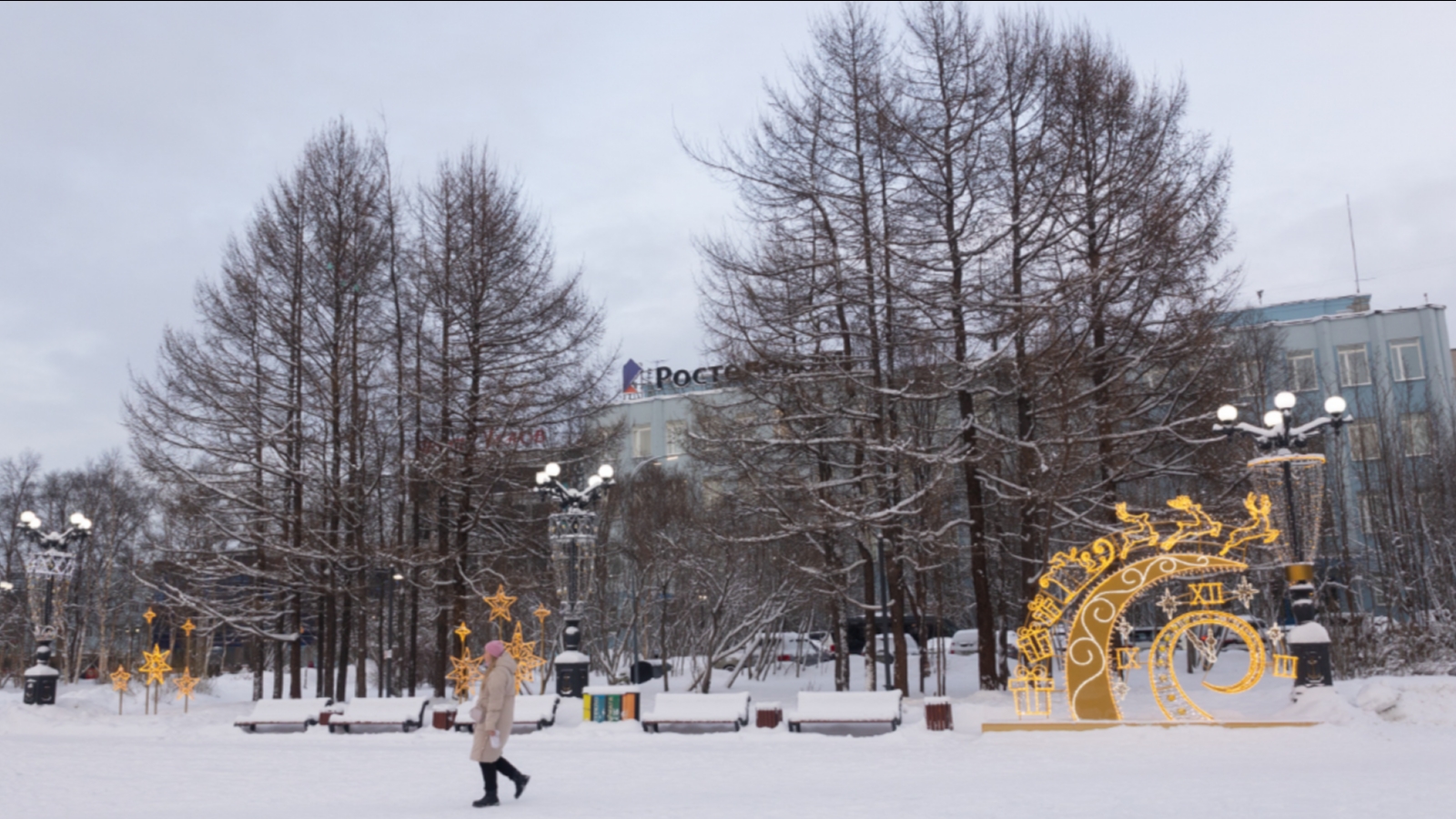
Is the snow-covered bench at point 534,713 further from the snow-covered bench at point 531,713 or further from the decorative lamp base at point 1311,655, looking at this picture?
the decorative lamp base at point 1311,655

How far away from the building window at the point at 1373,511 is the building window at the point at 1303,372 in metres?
4.02

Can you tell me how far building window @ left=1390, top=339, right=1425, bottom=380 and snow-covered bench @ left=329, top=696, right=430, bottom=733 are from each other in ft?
116

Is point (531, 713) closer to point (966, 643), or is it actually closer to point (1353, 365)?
point (966, 643)

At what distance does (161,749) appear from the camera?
53.1 ft

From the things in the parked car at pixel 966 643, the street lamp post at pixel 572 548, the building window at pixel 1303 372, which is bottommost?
the parked car at pixel 966 643

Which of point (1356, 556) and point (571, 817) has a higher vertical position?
point (1356, 556)

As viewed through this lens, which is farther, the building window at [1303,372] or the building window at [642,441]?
the building window at [642,441]

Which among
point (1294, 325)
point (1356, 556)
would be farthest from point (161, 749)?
point (1294, 325)

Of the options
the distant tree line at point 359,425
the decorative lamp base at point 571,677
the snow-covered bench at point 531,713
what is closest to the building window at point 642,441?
the distant tree line at point 359,425

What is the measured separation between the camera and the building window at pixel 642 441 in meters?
49.2

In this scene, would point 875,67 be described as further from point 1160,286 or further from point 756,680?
point 756,680

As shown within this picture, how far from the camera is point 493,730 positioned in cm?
1007

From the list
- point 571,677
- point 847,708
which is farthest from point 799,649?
point 847,708

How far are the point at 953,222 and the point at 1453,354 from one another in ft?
121
